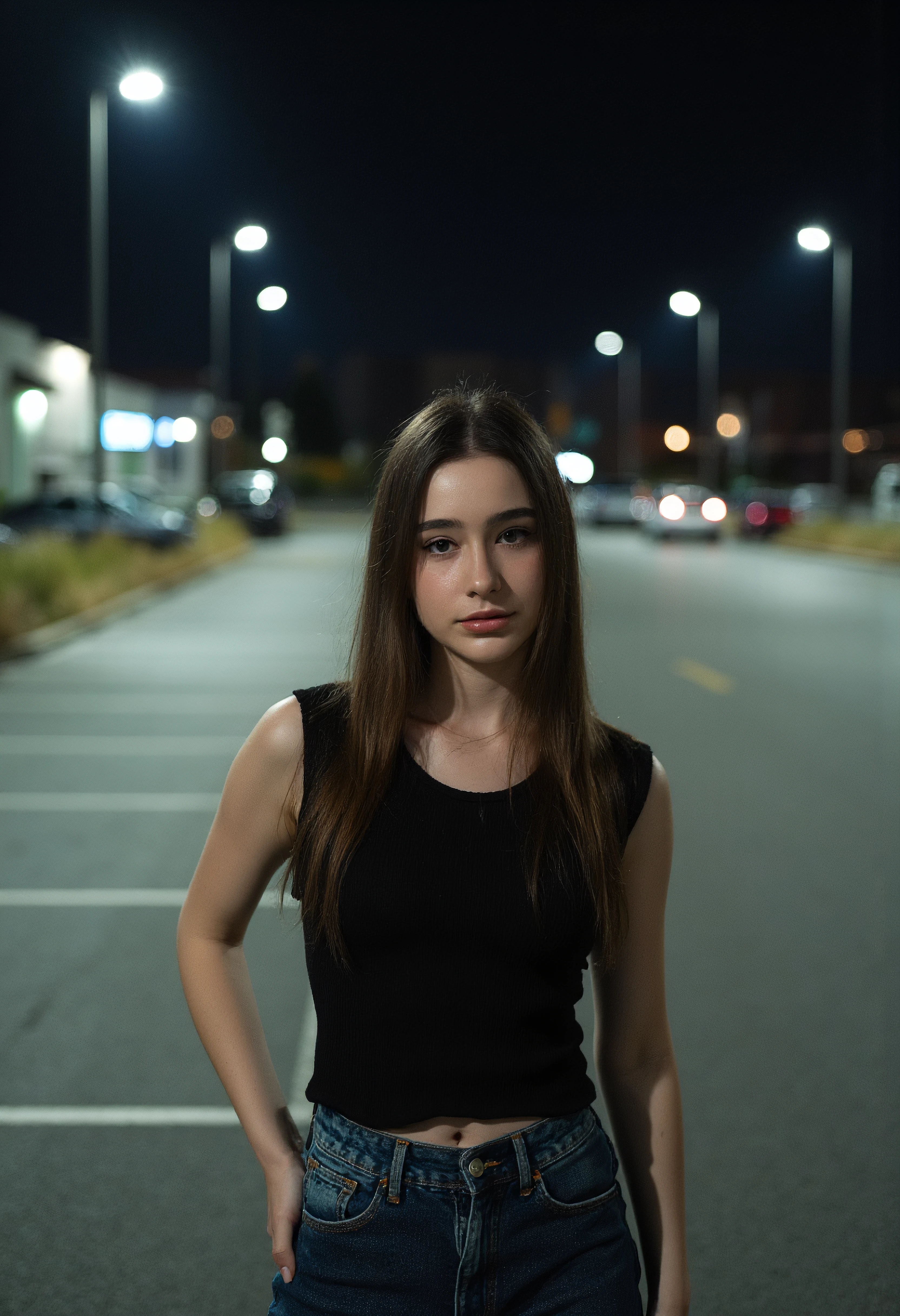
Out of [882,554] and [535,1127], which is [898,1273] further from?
[882,554]

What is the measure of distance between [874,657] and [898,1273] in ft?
50.1

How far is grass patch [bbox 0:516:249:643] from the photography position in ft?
68.4

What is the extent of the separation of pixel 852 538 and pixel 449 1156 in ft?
141

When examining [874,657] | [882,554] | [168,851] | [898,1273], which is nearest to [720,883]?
[168,851]

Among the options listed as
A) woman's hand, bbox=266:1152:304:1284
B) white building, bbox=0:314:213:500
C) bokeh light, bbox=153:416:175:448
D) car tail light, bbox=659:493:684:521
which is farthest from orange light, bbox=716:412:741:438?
woman's hand, bbox=266:1152:304:1284

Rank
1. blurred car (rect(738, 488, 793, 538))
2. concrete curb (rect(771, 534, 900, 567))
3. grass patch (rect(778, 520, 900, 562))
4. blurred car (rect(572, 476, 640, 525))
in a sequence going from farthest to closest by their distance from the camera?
1. blurred car (rect(572, 476, 640, 525))
2. blurred car (rect(738, 488, 793, 538))
3. grass patch (rect(778, 520, 900, 562))
4. concrete curb (rect(771, 534, 900, 567))

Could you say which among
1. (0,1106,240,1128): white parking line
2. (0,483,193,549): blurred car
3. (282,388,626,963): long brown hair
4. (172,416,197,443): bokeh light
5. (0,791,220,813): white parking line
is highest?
(172,416,197,443): bokeh light

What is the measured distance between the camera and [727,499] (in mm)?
74000

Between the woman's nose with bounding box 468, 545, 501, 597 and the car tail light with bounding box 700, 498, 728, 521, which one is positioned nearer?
the woman's nose with bounding box 468, 545, 501, 597

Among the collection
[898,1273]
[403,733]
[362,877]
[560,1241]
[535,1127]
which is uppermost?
[403,733]

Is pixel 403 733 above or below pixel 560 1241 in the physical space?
above

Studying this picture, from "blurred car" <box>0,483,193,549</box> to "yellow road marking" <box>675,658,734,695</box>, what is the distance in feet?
63.2

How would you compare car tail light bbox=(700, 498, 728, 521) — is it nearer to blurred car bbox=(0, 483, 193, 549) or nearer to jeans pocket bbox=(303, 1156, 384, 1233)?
blurred car bbox=(0, 483, 193, 549)

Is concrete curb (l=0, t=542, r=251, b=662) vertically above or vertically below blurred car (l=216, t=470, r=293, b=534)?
below
